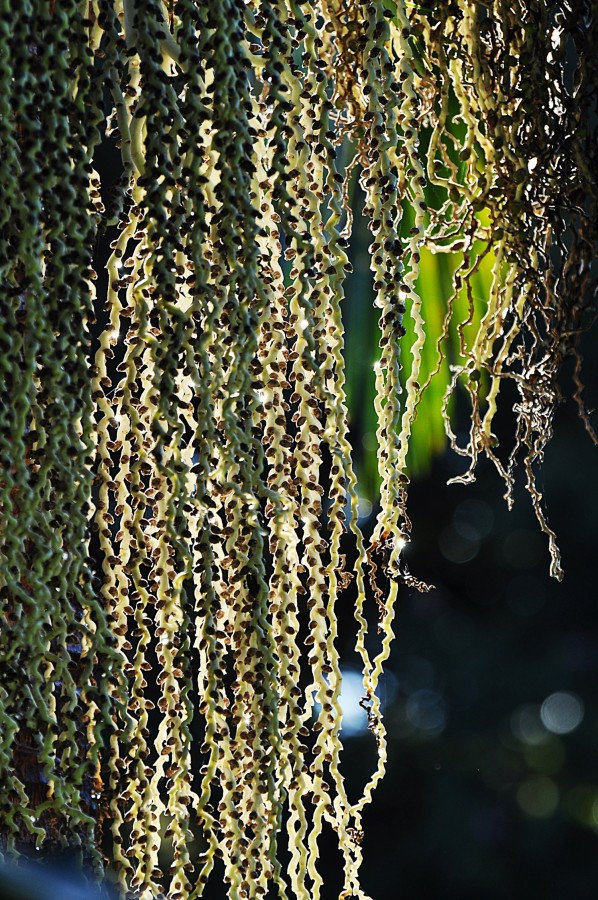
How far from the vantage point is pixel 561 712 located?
215 inches

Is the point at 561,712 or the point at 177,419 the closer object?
the point at 177,419

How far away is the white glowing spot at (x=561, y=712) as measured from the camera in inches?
212

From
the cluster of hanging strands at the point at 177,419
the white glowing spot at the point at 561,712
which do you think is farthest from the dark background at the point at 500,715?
the cluster of hanging strands at the point at 177,419

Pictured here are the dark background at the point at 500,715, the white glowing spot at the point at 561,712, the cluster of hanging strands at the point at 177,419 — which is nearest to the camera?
the cluster of hanging strands at the point at 177,419

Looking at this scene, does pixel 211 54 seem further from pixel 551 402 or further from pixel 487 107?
pixel 551 402

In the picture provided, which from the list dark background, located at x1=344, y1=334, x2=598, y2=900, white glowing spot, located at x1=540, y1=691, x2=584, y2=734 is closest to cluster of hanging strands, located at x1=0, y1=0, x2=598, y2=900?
dark background, located at x1=344, y1=334, x2=598, y2=900

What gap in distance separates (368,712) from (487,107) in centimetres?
65

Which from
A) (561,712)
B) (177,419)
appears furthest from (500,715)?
(177,419)

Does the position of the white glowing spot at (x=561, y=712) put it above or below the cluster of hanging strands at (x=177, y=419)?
below

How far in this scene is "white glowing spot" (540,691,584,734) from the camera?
5387 mm

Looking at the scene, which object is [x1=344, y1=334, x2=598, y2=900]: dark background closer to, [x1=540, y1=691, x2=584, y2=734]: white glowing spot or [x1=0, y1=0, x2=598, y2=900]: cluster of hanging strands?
[x1=540, y1=691, x2=584, y2=734]: white glowing spot

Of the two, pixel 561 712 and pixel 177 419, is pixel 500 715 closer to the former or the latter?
pixel 561 712

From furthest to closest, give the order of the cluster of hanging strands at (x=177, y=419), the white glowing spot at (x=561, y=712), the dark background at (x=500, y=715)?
the white glowing spot at (x=561, y=712) < the dark background at (x=500, y=715) < the cluster of hanging strands at (x=177, y=419)

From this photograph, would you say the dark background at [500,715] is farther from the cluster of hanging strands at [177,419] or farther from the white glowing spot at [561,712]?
the cluster of hanging strands at [177,419]
